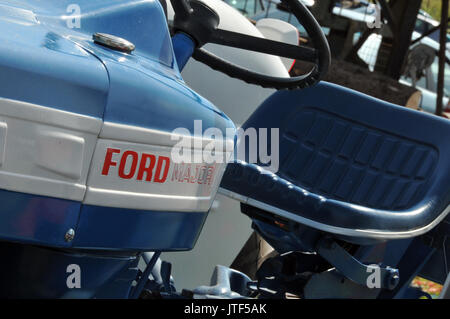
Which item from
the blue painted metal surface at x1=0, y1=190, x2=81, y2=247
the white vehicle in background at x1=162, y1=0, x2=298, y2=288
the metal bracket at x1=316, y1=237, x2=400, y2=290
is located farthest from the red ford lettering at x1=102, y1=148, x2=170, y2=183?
the white vehicle in background at x1=162, y1=0, x2=298, y2=288

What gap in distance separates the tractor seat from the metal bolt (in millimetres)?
971

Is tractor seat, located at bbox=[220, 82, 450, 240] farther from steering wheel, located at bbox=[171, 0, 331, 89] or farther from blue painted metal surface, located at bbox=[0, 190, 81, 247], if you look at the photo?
blue painted metal surface, located at bbox=[0, 190, 81, 247]

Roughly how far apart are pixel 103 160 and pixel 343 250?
979mm

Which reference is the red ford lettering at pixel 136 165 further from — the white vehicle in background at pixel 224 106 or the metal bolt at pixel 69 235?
the white vehicle in background at pixel 224 106

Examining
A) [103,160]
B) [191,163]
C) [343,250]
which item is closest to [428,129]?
[343,250]

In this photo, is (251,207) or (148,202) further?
(251,207)

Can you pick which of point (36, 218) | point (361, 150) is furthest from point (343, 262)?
point (36, 218)

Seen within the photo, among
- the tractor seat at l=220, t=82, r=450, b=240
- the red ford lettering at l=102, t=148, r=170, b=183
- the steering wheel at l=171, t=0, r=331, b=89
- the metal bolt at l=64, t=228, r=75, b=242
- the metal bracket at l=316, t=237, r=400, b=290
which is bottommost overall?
the metal bracket at l=316, t=237, r=400, b=290

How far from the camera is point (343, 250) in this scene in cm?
197

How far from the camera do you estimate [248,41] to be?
1696 mm

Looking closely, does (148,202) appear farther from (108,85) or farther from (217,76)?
(217,76)

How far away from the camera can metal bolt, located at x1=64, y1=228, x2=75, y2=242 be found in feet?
3.72

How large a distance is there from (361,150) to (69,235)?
1327mm
